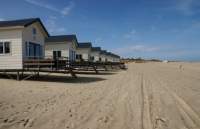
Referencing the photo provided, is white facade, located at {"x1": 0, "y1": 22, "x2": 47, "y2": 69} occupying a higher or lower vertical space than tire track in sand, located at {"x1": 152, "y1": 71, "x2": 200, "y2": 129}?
higher

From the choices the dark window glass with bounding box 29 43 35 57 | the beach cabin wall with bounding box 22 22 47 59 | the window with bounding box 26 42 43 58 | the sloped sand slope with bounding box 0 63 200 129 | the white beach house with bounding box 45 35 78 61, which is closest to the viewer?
the sloped sand slope with bounding box 0 63 200 129

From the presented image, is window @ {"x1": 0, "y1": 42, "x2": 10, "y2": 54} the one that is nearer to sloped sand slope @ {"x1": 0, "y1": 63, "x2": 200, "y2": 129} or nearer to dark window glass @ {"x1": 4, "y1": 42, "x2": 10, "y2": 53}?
dark window glass @ {"x1": 4, "y1": 42, "x2": 10, "y2": 53}

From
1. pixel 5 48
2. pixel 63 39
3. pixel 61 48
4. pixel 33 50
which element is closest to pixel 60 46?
pixel 61 48

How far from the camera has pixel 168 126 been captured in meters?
5.78

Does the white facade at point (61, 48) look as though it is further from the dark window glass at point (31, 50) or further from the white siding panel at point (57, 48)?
the dark window glass at point (31, 50)

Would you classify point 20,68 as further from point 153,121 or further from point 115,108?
point 153,121

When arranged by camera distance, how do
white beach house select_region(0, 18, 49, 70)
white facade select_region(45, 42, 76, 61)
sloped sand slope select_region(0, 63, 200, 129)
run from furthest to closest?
white facade select_region(45, 42, 76, 61) < white beach house select_region(0, 18, 49, 70) < sloped sand slope select_region(0, 63, 200, 129)

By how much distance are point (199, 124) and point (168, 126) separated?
2.78 feet

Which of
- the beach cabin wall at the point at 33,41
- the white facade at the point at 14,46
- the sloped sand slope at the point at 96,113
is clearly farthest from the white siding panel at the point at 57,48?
the sloped sand slope at the point at 96,113

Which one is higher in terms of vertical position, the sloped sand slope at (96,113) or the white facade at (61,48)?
the white facade at (61,48)

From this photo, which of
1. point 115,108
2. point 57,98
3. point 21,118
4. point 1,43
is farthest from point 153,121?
point 1,43

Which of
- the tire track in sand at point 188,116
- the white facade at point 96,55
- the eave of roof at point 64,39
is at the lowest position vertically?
the tire track in sand at point 188,116

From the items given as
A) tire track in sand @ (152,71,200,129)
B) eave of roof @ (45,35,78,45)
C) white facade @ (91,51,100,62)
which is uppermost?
eave of roof @ (45,35,78,45)

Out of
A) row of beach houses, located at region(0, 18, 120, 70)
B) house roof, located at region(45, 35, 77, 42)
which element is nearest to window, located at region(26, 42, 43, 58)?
row of beach houses, located at region(0, 18, 120, 70)
